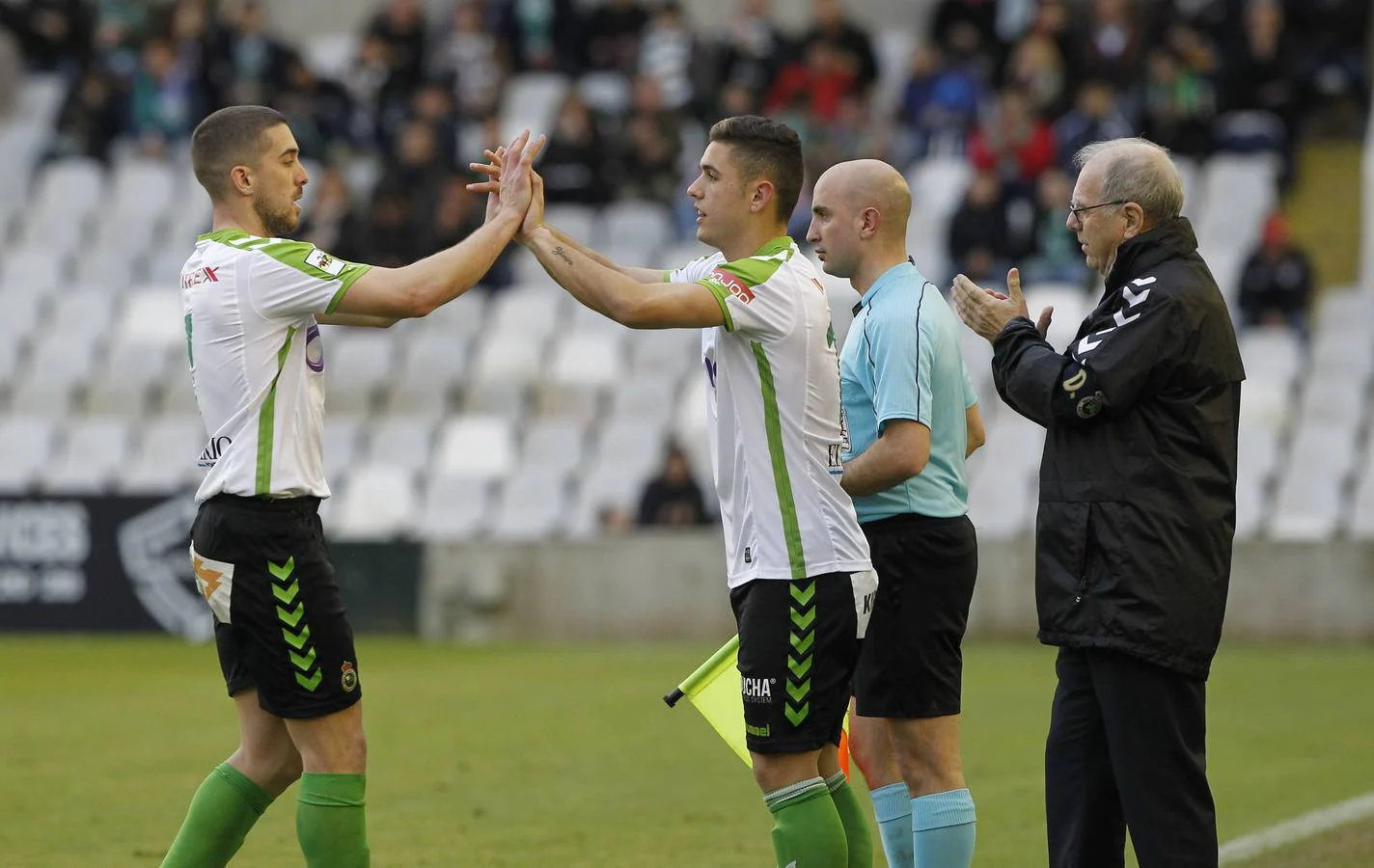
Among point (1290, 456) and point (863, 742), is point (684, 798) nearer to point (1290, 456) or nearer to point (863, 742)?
point (863, 742)

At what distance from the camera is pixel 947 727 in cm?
609

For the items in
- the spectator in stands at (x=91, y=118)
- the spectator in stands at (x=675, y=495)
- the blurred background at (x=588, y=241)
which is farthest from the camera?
the spectator in stands at (x=91, y=118)

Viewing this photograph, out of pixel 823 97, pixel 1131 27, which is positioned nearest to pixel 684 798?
pixel 823 97

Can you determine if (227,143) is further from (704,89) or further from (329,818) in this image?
(704,89)

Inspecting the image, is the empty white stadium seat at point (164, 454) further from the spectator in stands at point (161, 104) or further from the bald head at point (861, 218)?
the bald head at point (861, 218)

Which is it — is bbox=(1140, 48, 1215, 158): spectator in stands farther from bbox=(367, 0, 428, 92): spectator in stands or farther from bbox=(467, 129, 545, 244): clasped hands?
bbox=(467, 129, 545, 244): clasped hands

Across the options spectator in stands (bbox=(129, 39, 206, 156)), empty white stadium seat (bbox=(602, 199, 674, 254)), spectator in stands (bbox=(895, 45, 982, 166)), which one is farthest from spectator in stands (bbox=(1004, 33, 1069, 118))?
spectator in stands (bbox=(129, 39, 206, 156))

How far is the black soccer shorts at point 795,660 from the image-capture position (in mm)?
5434

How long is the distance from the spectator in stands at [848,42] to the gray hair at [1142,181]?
1443 cm

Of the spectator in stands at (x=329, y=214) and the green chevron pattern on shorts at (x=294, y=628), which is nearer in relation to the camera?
the green chevron pattern on shorts at (x=294, y=628)

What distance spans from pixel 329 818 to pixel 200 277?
160 centimetres

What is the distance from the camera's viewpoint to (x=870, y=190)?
241 inches

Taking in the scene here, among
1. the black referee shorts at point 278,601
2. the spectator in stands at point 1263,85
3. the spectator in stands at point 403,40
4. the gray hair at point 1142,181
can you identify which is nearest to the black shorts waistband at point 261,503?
the black referee shorts at point 278,601

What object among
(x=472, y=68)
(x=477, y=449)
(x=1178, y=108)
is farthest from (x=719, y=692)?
(x=472, y=68)
